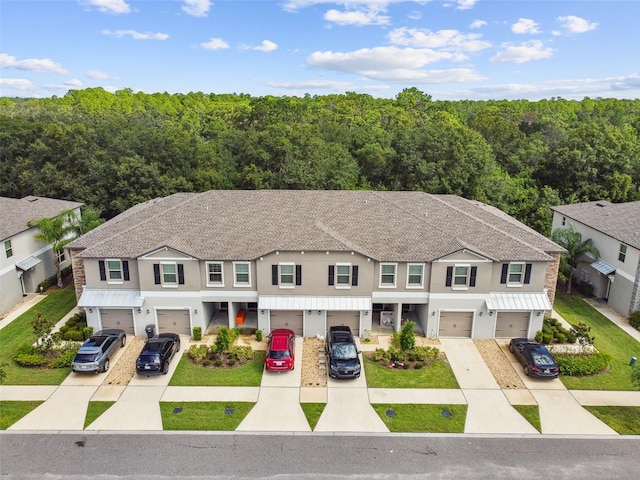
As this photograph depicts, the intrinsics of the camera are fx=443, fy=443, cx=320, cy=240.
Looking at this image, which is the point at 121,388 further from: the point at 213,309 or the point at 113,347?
the point at 213,309

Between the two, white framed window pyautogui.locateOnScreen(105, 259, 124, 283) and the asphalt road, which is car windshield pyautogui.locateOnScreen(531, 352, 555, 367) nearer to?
the asphalt road

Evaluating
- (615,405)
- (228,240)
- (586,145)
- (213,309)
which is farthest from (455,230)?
(586,145)

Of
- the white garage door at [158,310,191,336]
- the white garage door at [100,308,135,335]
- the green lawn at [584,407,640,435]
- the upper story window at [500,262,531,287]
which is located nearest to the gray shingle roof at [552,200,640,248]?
the upper story window at [500,262,531,287]

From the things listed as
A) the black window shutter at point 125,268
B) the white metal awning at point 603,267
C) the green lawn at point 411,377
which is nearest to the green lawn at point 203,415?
the green lawn at point 411,377

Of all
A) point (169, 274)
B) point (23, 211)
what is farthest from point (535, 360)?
point (23, 211)

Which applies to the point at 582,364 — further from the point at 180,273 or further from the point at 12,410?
the point at 12,410
